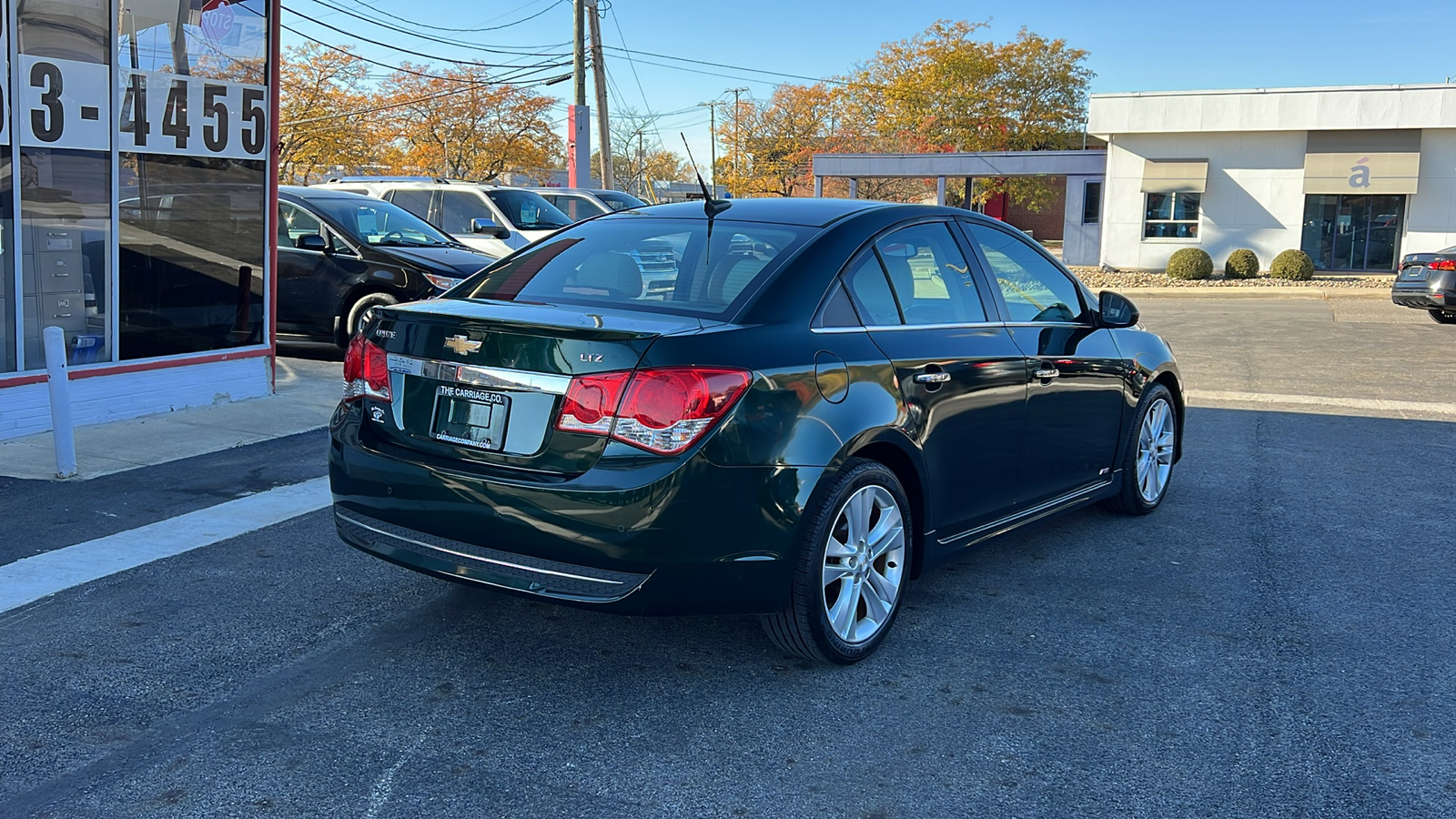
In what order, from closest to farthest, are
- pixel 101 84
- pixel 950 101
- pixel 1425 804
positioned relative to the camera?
1. pixel 1425 804
2. pixel 101 84
3. pixel 950 101

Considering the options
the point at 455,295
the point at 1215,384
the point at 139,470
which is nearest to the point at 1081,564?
the point at 455,295

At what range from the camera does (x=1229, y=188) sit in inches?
1342

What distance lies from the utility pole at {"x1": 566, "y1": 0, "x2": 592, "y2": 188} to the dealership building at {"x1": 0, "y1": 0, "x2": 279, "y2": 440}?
19.2 m

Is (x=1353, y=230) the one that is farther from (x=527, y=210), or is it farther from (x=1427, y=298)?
(x=527, y=210)

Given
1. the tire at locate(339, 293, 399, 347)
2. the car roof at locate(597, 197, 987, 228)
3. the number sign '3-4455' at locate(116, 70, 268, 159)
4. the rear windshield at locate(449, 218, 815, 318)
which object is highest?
the number sign '3-4455' at locate(116, 70, 268, 159)

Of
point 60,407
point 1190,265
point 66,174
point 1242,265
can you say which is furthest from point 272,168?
point 1242,265

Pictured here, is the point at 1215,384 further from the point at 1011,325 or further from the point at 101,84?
the point at 101,84

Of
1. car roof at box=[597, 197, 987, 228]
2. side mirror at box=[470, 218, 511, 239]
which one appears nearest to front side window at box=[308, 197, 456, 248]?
side mirror at box=[470, 218, 511, 239]

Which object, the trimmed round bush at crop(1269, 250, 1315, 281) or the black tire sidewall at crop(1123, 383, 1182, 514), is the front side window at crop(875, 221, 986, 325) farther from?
the trimmed round bush at crop(1269, 250, 1315, 281)

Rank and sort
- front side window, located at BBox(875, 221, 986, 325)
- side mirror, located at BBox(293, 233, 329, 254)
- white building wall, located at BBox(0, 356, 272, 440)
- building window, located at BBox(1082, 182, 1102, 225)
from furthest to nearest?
building window, located at BBox(1082, 182, 1102, 225)
side mirror, located at BBox(293, 233, 329, 254)
white building wall, located at BBox(0, 356, 272, 440)
front side window, located at BBox(875, 221, 986, 325)

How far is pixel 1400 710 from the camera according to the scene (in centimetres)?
383

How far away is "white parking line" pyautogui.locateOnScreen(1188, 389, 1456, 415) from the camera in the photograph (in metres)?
10.0

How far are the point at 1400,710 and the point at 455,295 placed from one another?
363cm

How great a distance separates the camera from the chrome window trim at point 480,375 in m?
3.65
